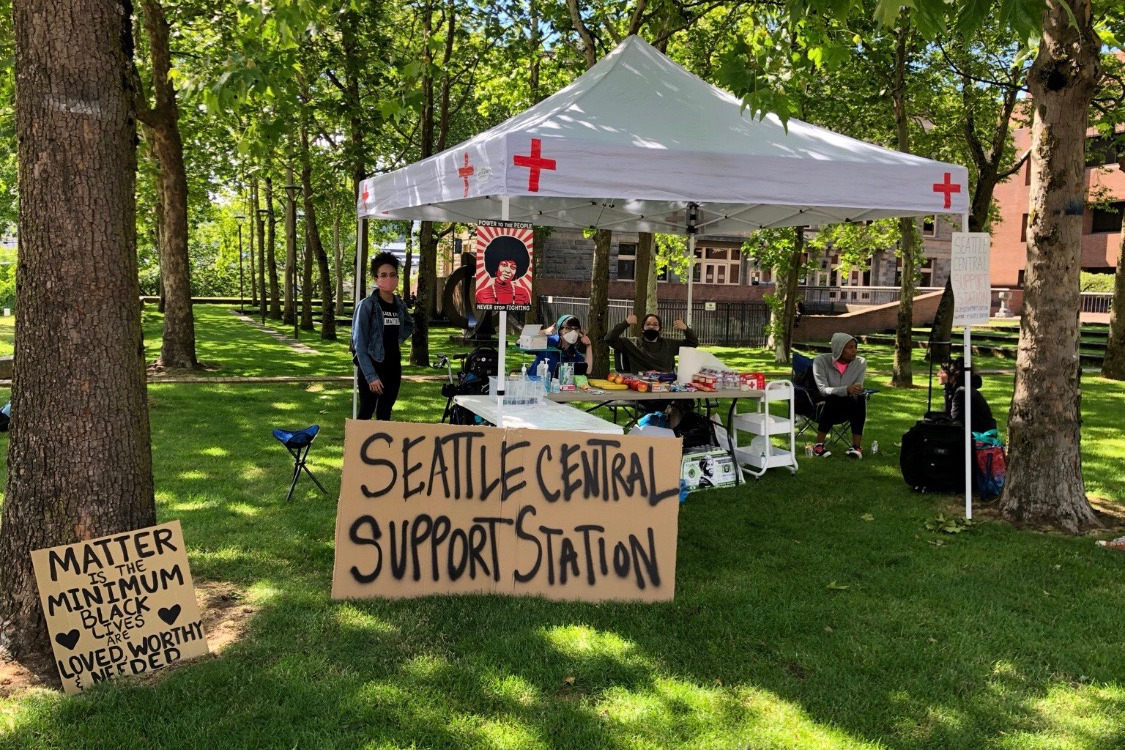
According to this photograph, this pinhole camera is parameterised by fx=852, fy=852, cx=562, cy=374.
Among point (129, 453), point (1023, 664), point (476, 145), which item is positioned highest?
point (476, 145)

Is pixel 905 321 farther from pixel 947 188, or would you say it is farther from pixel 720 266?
pixel 720 266

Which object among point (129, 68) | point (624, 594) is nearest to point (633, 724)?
point (624, 594)

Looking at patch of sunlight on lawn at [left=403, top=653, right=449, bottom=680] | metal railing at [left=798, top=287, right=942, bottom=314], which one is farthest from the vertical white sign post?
metal railing at [left=798, top=287, right=942, bottom=314]

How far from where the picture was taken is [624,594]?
15.1 feet

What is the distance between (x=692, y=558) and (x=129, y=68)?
406 cm

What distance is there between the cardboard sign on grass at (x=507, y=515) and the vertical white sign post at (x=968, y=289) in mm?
2947

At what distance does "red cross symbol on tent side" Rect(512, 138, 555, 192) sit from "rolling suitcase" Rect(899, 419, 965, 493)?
393 cm

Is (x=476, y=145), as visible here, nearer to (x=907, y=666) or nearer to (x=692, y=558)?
(x=692, y=558)

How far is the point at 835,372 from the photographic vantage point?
29.0 feet

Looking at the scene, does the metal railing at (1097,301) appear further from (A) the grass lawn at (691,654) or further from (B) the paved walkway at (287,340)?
(A) the grass lawn at (691,654)

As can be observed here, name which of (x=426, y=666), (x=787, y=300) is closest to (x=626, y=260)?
(x=787, y=300)

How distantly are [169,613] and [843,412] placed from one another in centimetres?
688

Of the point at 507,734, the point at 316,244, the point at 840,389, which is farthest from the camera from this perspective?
the point at 316,244

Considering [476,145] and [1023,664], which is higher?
[476,145]
